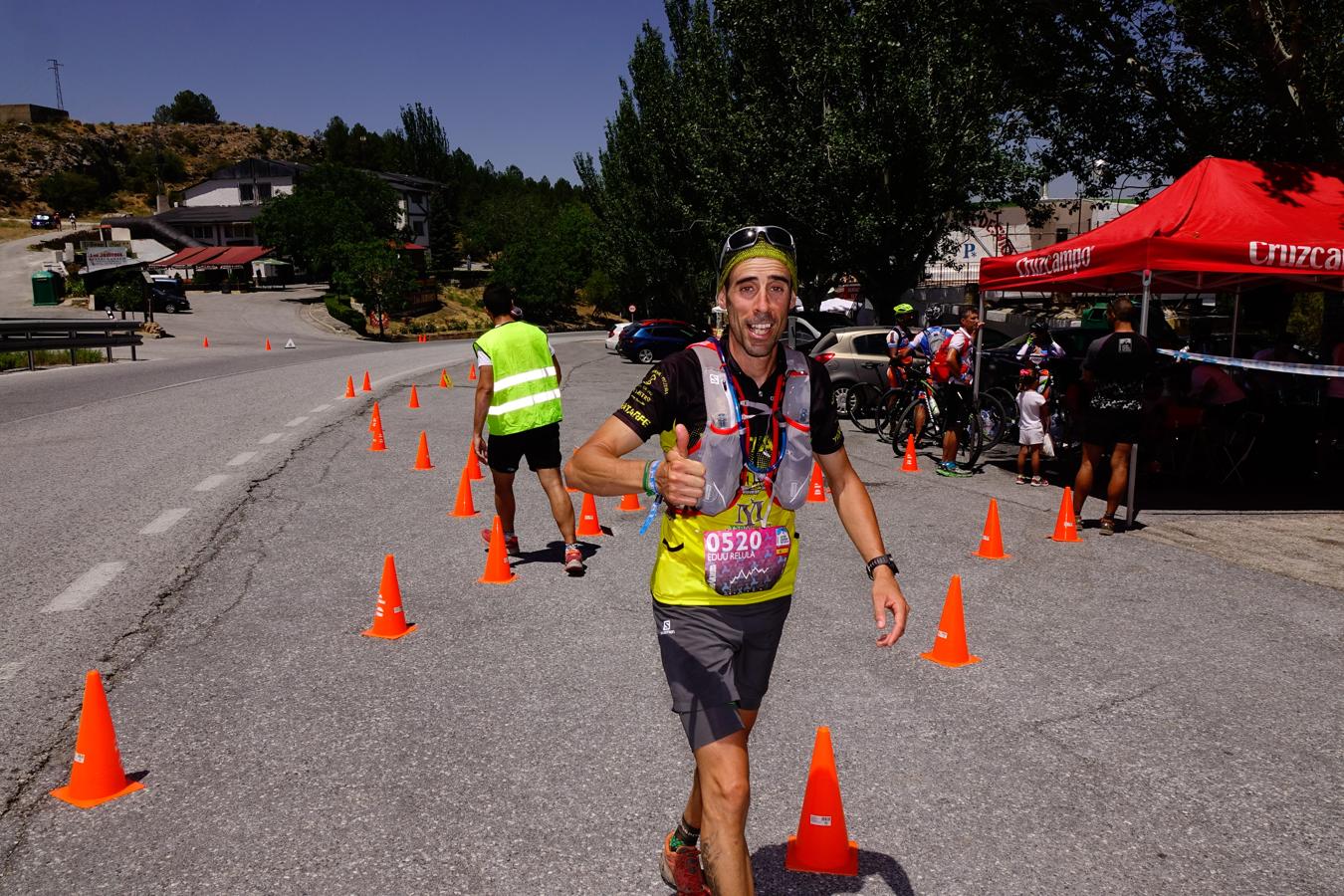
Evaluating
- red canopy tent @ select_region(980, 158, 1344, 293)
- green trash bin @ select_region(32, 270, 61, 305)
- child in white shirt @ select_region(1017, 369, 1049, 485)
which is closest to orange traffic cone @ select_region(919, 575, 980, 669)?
red canopy tent @ select_region(980, 158, 1344, 293)

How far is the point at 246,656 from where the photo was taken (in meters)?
5.30

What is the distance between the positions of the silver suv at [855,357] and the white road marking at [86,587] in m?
12.5

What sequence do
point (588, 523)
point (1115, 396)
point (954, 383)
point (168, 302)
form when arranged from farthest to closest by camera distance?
point (168, 302)
point (954, 383)
point (1115, 396)
point (588, 523)

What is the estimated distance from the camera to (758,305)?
9.05 ft

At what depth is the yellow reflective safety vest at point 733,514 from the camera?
2.67m

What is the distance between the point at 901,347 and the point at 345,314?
53.3m

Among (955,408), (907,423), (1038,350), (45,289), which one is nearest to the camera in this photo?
(955,408)

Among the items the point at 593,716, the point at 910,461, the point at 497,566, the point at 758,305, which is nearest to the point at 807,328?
the point at 910,461

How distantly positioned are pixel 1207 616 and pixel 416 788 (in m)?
5.08

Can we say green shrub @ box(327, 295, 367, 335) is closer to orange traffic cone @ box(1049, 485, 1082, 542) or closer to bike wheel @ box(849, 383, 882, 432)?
bike wheel @ box(849, 383, 882, 432)

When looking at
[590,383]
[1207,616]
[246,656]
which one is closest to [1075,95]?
[590,383]

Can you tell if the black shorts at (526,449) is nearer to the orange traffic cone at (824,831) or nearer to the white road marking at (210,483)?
the orange traffic cone at (824,831)

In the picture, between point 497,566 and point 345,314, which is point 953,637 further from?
point 345,314

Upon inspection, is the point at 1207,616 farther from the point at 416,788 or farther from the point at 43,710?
the point at 43,710
